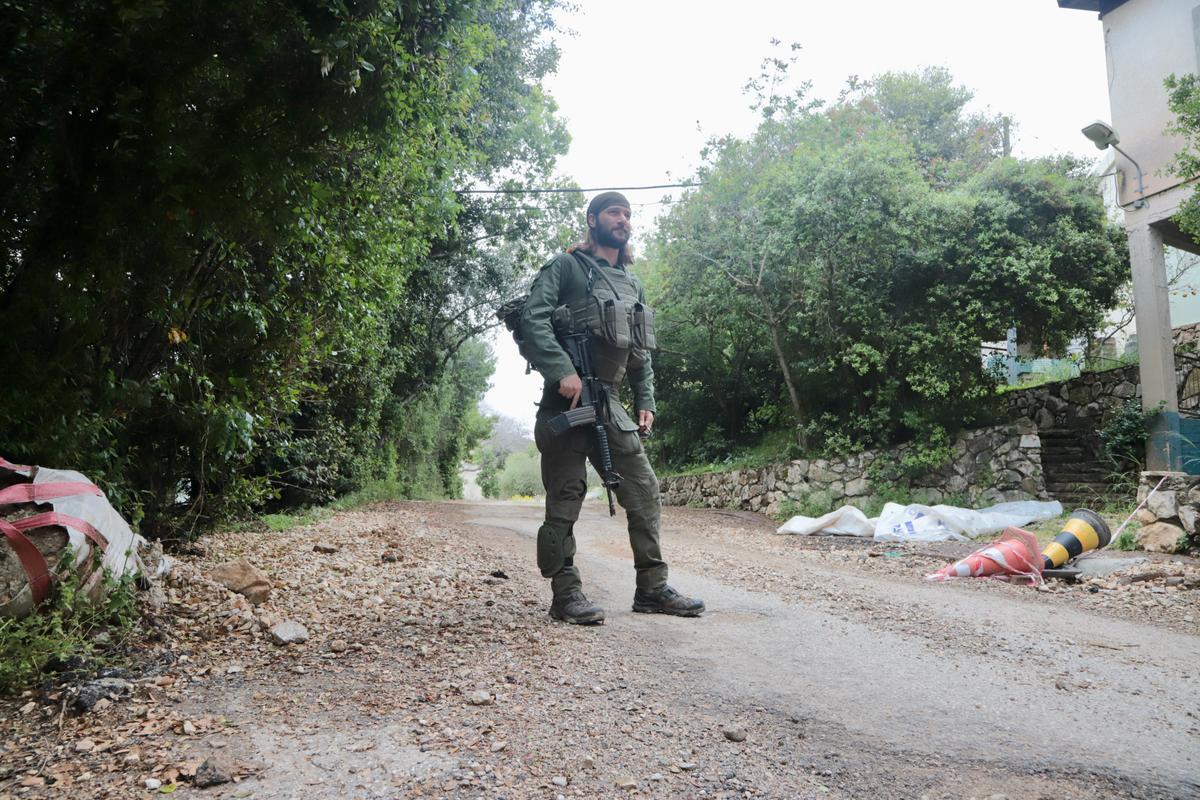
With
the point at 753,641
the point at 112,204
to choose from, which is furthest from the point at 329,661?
the point at 112,204

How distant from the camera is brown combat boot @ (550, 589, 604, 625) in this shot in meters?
3.47

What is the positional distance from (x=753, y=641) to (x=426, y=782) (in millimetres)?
1779

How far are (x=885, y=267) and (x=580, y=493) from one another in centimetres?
952

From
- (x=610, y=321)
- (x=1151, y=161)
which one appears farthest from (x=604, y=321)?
(x=1151, y=161)

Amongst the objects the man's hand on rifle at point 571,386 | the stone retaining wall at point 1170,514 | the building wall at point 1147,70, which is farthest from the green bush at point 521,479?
the man's hand on rifle at point 571,386

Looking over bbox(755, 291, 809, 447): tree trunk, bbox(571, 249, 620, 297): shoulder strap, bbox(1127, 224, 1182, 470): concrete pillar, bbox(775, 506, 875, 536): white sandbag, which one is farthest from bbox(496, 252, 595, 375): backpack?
bbox(1127, 224, 1182, 470): concrete pillar

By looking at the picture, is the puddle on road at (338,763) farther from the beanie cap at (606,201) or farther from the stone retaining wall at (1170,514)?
the stone retaining wall at (1170,514)

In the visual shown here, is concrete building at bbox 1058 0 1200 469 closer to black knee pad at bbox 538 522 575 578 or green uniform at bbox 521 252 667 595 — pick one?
green uniform at bbox 521 252 667 595

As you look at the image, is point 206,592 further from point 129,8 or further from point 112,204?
point 129,8

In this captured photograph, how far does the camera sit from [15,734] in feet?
7.31

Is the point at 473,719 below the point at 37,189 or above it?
below

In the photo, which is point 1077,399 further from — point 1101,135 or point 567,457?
point 567,457

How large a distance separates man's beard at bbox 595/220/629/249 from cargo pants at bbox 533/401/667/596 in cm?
90

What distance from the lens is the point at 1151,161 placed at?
1058 cm
